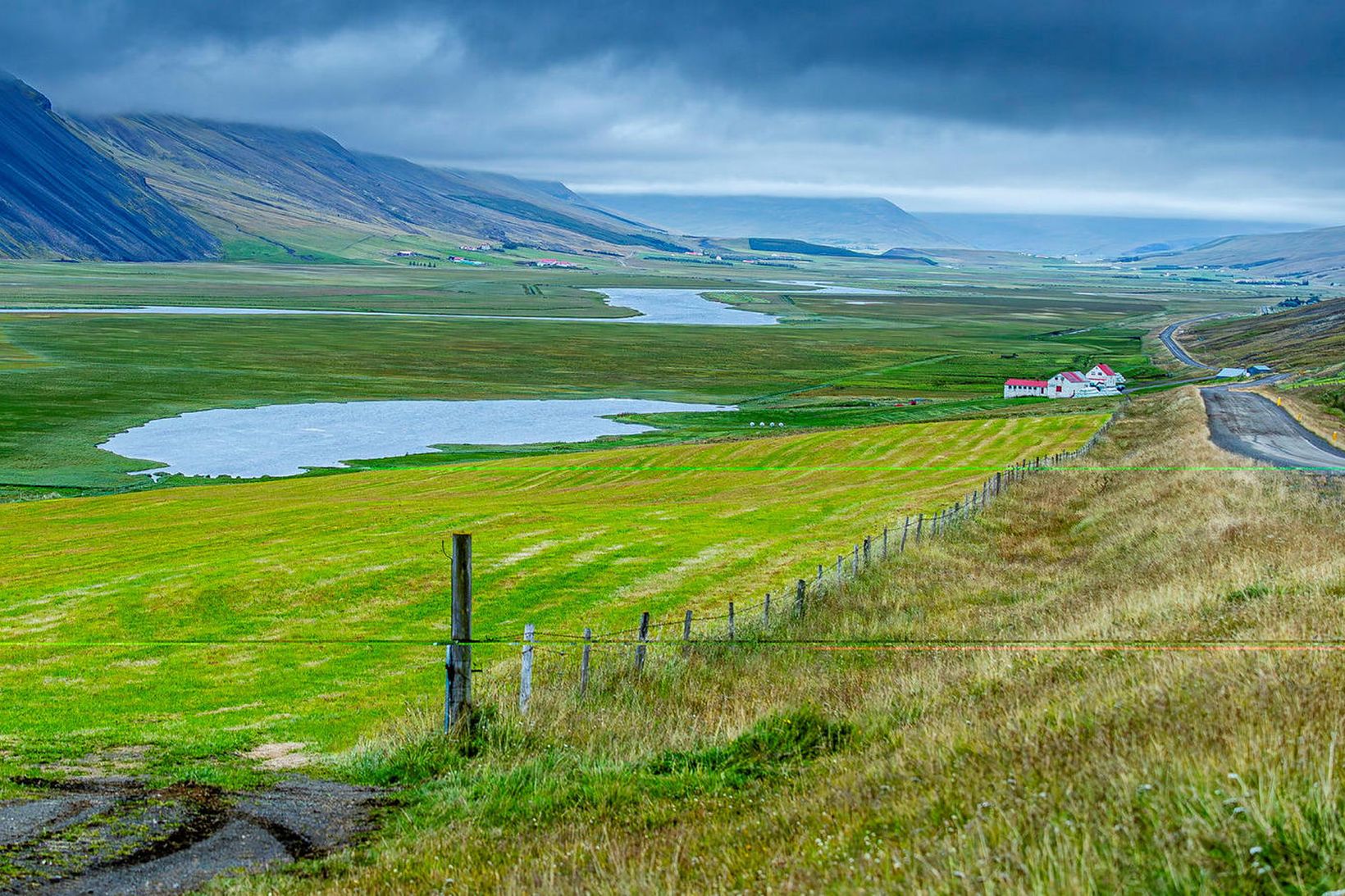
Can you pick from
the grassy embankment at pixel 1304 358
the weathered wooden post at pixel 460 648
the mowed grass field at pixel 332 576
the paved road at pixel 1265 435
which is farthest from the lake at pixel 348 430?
the weathered wooden post at pixel 460 648

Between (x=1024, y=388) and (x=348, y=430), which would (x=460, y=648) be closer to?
(x=348, y=430)

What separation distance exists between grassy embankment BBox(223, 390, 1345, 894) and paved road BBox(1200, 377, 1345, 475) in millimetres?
29603

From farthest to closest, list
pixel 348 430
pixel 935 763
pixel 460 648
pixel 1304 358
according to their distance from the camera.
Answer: pixel 1304 358
pixel 348 430
pixel 460 648
pixel 935 763

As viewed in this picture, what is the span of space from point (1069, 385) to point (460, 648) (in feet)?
405

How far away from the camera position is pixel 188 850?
35.1 feet

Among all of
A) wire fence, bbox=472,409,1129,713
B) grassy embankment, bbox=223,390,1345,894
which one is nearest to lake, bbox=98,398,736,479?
wire fence, bbox=472,409,1129,713

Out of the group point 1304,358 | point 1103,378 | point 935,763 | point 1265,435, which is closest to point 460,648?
point 935,763

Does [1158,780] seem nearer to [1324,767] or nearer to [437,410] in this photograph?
[1324,767]

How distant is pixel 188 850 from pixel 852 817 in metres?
6.49

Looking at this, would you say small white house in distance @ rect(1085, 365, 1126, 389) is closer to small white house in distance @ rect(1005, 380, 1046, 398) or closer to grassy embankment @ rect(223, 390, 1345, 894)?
small white house in distance @ rect(1005, 380, 1046, 398)

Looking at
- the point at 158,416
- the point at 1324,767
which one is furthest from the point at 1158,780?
the point at 158,416

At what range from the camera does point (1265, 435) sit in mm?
58906

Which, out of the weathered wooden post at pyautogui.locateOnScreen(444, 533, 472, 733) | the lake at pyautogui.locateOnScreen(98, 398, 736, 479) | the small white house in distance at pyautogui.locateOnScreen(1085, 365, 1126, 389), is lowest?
the lake at pyautogui.locateOnScreen(98, 398, 736, 479)

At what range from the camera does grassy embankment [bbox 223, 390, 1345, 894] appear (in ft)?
22.5
